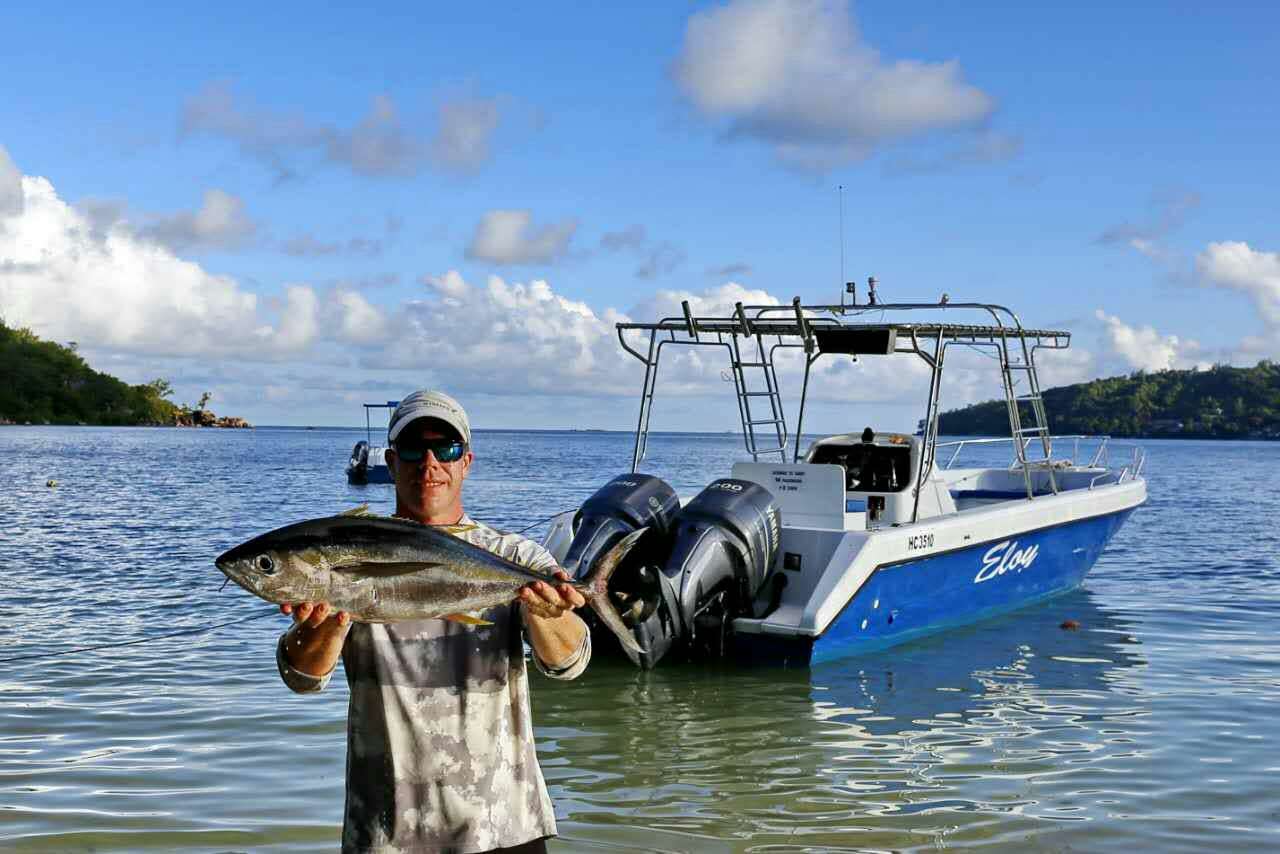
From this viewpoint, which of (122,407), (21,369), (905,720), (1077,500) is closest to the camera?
(905,720)

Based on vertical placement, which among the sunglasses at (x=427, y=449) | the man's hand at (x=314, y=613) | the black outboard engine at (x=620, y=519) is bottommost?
the black outboard engine at (x=620, y=519)

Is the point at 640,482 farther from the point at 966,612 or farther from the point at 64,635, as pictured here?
the point at 64,635

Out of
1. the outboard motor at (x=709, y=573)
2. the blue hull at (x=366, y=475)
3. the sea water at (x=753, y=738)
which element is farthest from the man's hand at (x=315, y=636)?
the blue hull at (x=366, y=475)

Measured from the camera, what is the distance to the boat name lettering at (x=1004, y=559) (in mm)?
11359

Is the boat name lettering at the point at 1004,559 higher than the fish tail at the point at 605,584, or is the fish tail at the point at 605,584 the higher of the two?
the fish tail at the point at 605,584

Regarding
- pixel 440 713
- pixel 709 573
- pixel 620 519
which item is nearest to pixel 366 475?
pixel 620 519

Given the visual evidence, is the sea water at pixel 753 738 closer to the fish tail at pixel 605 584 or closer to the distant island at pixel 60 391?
the fish tail at pixel 605 584

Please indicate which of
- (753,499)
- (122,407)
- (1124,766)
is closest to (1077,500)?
(753,499)

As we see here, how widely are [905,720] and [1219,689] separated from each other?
2867 millimetres

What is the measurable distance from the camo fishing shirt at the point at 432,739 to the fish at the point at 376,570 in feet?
0.30

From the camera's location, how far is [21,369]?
149125mm

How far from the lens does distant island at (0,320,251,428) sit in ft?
491

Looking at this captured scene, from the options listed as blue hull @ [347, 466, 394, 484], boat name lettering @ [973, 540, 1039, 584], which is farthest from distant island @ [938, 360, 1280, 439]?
boat name lettering @ [973, 540, 1039, 584]

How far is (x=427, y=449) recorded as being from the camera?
10.00 ft
